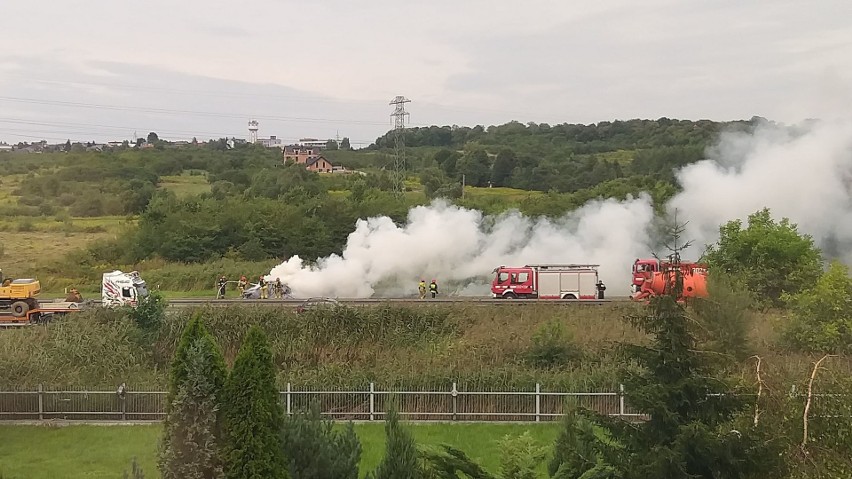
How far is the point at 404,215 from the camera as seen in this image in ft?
159

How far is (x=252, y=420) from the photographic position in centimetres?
1009

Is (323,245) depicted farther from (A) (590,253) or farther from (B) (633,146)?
(B) (633,146)

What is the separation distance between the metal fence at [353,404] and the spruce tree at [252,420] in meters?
9.84

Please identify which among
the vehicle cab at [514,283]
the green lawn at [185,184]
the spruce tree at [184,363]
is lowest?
the vehicle cab at [514,283]

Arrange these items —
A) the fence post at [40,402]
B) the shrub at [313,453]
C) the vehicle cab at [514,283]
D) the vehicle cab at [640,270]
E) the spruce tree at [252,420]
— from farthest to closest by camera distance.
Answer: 1. the vehicle cab at [514,283]
2. the vehicle cab at [640,270]
3. the fence post at [40,402]
4. the shrub at [313,453]
5. the spruce tree at [252,420]

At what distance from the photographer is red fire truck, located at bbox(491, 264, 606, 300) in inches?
1394

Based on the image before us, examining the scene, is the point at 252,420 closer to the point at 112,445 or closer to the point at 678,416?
the point at 678,416

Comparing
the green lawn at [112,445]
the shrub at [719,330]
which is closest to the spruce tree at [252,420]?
the shrub at [719,330]

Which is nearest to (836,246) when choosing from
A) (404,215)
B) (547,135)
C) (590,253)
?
(590,253)

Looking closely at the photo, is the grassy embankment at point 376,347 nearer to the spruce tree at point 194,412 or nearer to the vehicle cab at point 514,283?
the vehicle cab at point 514,283

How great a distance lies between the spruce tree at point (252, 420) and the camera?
10023mm

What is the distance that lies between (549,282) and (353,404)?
17051 millimetres

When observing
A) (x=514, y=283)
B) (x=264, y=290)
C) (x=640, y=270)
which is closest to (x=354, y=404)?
(x=514, y=283)

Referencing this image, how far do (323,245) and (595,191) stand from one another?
19.0 meters
